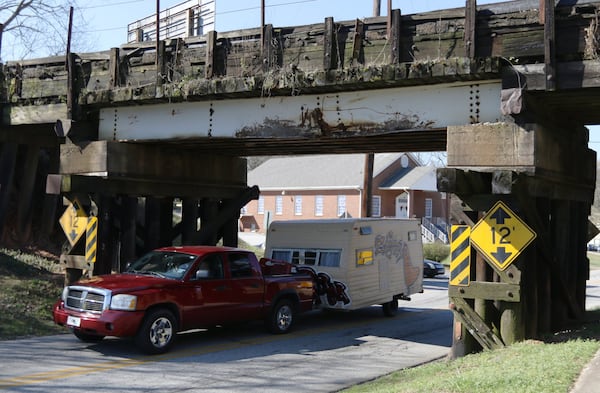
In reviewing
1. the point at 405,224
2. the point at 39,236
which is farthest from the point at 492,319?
the point at 39,236

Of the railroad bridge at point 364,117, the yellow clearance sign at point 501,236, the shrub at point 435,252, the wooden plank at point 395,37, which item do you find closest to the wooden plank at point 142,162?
the railroad bridge at point 364,117

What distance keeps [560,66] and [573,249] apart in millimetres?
5042

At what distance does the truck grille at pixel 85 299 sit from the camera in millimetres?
10219

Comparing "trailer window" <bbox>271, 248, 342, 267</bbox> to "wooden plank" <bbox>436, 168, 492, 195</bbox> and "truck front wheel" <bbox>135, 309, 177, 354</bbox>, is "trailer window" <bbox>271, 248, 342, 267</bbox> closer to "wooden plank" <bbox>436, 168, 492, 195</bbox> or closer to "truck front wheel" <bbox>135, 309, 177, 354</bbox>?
"truck front wheel" <bbox>135, 309, 177, 354</bbox>

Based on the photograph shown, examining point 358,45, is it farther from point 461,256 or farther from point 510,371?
point 510,371

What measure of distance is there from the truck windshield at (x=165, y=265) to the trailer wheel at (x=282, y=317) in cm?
225

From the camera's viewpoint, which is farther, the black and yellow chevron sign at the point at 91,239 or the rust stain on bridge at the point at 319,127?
the black and yellow chevron sign at the point at 91,239

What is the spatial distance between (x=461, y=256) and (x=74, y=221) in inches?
337

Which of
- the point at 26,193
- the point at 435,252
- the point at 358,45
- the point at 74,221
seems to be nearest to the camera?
the point at 358,45

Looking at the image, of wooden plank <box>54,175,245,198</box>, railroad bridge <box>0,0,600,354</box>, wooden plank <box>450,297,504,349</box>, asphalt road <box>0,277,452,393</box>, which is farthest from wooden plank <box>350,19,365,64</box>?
wooden plank <box>54,175,245,198</box>

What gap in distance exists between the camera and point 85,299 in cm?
1043

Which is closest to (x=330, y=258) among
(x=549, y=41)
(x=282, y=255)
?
(x=282, y=255)

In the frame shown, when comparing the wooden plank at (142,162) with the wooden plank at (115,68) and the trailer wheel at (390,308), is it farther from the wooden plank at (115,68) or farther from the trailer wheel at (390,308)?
the trailer wheel at (390,308)

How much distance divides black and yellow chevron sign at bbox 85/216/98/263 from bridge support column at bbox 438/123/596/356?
25.5 feet
